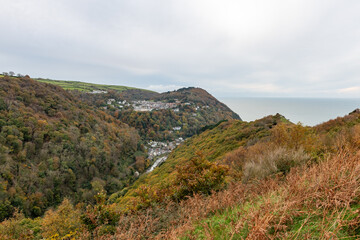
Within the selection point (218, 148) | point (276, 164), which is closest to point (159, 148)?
point (218, 148)

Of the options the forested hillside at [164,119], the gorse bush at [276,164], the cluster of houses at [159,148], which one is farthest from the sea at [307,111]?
the cluster of houses at [159,148]

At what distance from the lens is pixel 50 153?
1519 inches

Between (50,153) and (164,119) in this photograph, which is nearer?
(50,153)

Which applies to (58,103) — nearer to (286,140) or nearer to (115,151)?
(115,151)

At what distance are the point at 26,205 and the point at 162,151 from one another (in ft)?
143

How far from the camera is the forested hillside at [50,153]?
30.0 metres

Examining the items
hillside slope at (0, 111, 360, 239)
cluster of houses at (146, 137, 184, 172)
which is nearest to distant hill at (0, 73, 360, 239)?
hillside slope at (0, 111, 360, 239)

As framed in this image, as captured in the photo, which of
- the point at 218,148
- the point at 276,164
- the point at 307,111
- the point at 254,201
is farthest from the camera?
the point at 307,111

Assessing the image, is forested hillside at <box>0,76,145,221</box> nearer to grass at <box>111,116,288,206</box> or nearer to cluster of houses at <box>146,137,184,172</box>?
cluster of houses at <box>146,137,184,172</box>

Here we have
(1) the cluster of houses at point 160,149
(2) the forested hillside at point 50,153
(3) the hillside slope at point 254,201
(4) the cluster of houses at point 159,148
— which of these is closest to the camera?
(3) the hillside slope at point 254,201

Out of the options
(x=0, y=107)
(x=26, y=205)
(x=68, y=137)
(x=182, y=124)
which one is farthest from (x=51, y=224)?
(x=182, y=124)

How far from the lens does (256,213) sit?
2375 mm

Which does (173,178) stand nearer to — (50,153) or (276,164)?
(276,164)

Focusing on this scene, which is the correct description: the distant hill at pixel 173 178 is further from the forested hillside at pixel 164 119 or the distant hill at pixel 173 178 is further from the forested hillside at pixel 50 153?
the forested hillside at pixel 164 119
